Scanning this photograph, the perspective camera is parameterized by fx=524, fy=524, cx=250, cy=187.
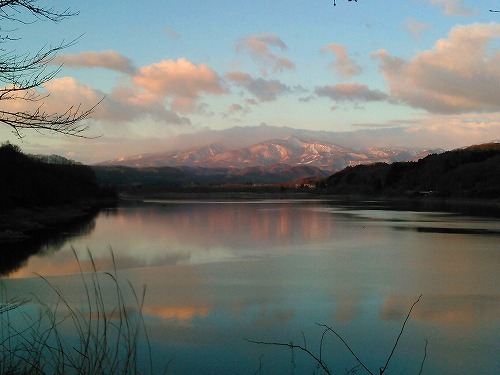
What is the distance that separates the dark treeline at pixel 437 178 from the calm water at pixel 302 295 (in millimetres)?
42086

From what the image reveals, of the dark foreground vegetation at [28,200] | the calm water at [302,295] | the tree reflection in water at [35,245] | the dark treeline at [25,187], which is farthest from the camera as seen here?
the dark treeline at [25,187]

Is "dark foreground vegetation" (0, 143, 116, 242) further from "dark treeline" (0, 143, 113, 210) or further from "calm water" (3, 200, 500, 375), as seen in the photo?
"calm water" (3, 200, 500, 375)

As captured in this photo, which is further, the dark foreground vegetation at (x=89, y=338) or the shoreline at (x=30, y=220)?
the shoreline at (x=30, y=220)

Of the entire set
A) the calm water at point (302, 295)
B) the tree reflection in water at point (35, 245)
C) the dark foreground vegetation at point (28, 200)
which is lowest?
the tree reflection in water at point (35, 245)

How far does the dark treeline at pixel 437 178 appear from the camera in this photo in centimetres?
5784

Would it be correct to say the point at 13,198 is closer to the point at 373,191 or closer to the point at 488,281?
the point at 488,281

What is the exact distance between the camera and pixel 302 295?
926cm

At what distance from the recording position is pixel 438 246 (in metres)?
16.7

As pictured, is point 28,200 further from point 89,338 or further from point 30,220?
point 89,338

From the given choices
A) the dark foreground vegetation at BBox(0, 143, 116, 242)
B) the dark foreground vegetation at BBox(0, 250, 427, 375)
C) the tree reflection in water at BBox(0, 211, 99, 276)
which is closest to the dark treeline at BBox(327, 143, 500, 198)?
the dark foreground vegetation at BBox(0, 143, 116, 242)

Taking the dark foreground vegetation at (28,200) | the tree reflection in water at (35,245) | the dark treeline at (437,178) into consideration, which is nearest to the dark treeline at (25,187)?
the dark foreground vegetation at (28,200)

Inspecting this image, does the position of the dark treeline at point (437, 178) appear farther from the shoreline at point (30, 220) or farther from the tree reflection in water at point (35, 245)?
the tree reflection in water at point (35, 245)

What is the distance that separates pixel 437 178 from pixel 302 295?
202 ft

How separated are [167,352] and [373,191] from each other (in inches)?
2647
